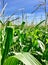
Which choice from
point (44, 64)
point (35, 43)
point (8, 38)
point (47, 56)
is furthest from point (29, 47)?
point (8, 38)

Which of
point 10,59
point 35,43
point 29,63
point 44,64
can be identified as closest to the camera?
point 29,63

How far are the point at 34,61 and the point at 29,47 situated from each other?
115 centimetres

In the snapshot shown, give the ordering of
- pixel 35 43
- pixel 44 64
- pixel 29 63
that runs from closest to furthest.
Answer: pixel 29 63 < pixel 44 64 < pixel 35 43

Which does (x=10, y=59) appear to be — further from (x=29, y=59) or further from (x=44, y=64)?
(x=44, y=64)

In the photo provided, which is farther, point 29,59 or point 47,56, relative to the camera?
point 47,56

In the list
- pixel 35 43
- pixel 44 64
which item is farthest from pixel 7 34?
pixel 35 43

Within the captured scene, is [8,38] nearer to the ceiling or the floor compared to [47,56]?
nearer to the ceiling

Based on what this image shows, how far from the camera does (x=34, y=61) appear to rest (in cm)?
97

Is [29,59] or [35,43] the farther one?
[35,43]

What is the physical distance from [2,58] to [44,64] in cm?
58

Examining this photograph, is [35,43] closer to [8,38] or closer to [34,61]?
[8,38]

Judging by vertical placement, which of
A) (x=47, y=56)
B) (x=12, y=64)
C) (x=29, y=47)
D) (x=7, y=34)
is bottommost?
(x=29, y=47)

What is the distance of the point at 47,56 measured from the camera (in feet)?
4.81

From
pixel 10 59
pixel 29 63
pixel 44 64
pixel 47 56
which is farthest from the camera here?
pixel 44 64
